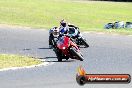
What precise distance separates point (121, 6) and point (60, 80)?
5900 centimetres

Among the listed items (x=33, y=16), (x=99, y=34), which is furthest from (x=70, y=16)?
(x=99, y=34)

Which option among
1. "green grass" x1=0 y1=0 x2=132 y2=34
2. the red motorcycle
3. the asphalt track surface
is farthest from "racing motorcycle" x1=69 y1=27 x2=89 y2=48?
"green grass" x1=0 y1=0 x2=132 y2=34

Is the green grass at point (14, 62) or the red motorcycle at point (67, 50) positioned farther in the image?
the red motorcycle at point (67, 50)

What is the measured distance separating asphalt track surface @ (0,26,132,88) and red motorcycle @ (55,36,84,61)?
9.4 inches

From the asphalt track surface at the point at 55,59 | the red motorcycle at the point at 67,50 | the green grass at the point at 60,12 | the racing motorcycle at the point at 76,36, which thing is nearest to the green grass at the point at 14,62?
the asphalt track surface at the point at 55,59

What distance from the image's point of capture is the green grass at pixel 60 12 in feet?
176

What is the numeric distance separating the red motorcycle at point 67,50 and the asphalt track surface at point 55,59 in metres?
0.24

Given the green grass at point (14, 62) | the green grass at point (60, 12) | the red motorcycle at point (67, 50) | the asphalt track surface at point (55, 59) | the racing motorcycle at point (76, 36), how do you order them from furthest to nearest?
the green grass at point (60, 12), the racing motorcycle at point (76, 36), the red motorcycle at point (67, 50), the green grass at point (14, 62), the asphalt track surface at point (55, 59)

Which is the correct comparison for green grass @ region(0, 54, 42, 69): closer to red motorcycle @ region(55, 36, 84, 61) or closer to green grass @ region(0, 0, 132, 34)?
red motorcycle @ region(55, 36, 84, 61)

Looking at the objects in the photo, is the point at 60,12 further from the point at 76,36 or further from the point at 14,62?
the point at 14,62

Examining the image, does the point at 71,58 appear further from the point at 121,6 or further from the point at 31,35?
the point at 121,6

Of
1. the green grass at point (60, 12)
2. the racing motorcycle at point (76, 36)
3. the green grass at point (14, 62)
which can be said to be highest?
the green grass at point (14, 62)

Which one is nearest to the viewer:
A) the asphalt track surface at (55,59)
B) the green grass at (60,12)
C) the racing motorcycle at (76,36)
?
the asphalt track surface at (55,59)

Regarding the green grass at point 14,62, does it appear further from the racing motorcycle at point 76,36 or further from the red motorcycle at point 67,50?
the racing motorcycle at point 76,36
